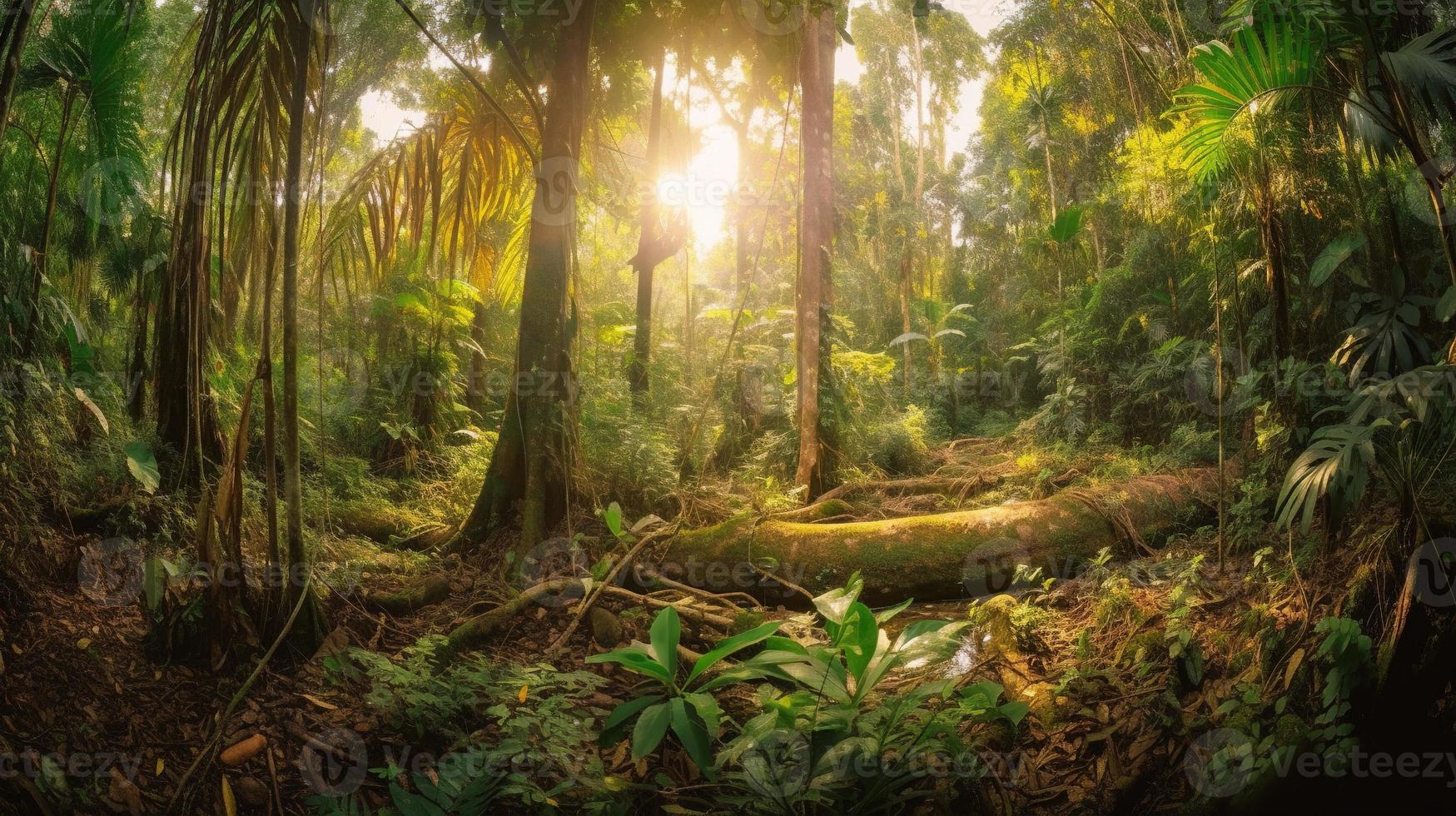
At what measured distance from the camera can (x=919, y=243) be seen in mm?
20312

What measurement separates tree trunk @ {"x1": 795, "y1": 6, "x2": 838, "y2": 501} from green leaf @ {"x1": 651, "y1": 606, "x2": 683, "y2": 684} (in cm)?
381

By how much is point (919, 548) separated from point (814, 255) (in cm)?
345

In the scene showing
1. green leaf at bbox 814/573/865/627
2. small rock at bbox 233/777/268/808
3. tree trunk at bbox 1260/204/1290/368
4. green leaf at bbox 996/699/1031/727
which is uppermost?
tree trunk at bbox 1260/204/1290/368

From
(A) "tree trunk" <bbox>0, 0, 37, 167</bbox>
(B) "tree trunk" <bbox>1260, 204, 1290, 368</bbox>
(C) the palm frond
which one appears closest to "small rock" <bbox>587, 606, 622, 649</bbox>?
(A) "tree trunk" <bbox>0, 0, 37, 167</bbox>

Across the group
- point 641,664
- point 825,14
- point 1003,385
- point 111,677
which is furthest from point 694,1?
point 1003,385

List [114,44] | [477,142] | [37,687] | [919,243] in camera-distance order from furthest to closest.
Answer: [919,243] → [477,142] → [114,44] → [37,687]

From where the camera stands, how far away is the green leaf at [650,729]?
217 cm

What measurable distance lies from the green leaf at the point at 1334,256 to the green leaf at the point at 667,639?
16.0 feet

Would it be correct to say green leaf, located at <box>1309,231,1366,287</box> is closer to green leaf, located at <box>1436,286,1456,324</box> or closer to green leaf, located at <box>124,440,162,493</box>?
green leaf, located at <box>1436,286,1456,324</box>

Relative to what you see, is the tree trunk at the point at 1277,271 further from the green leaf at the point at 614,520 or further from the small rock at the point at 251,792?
Answer: the small rock at the point at 251,792

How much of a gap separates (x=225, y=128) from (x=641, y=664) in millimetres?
2601

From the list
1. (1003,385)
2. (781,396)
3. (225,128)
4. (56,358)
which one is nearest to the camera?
(225,128)

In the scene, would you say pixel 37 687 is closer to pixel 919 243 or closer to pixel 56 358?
pixel 56 358

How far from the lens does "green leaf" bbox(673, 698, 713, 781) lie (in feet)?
7.14
